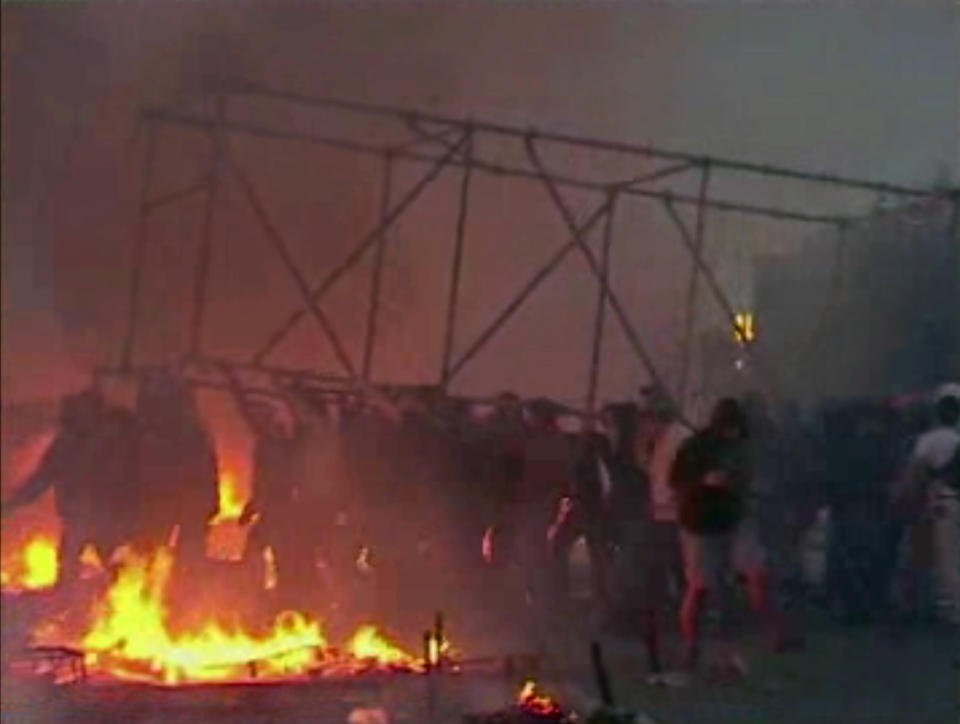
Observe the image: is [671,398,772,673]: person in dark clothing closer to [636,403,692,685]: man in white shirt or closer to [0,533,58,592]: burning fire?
[636,403,692,685]: man in white shirt

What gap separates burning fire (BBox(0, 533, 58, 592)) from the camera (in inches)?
218

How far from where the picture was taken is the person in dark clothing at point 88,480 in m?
5.48

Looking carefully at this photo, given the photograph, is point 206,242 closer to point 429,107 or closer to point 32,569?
point 429,107

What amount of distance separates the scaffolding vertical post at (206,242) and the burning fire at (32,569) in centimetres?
72

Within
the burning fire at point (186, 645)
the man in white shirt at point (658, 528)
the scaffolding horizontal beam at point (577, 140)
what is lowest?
the burning fire at point (186, 645)

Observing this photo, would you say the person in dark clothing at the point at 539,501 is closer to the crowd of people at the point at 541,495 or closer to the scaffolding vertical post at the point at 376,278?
the crowd of people at the point at 541,495

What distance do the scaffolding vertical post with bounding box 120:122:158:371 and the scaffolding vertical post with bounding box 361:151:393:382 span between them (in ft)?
2.29

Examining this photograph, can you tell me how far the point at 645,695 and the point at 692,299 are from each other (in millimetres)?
1281

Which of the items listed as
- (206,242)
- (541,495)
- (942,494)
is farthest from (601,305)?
(942,494)

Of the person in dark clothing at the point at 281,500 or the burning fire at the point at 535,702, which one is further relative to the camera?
the burning fire at the point at 535,702

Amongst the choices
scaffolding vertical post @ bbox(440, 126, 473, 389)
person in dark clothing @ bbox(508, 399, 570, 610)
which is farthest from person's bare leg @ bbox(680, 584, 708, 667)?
scaffolding vertical post @ bbox(440, 126, 473, 389)

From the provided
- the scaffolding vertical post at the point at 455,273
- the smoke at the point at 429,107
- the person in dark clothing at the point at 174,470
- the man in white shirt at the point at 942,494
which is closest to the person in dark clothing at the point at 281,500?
the person in dark clothing at the point at 174,470

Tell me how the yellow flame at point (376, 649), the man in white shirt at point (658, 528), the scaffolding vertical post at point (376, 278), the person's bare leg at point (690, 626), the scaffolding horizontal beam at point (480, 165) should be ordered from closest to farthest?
the scaffolding horizontal beam at point (480, 165), the scaffolding vertical post at point (376, 278), the yellow flame at point (376, 649), the man in white shirt at point (658, 528), the person's bare leg at point (690, 626)

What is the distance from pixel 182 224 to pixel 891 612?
2746 mm
